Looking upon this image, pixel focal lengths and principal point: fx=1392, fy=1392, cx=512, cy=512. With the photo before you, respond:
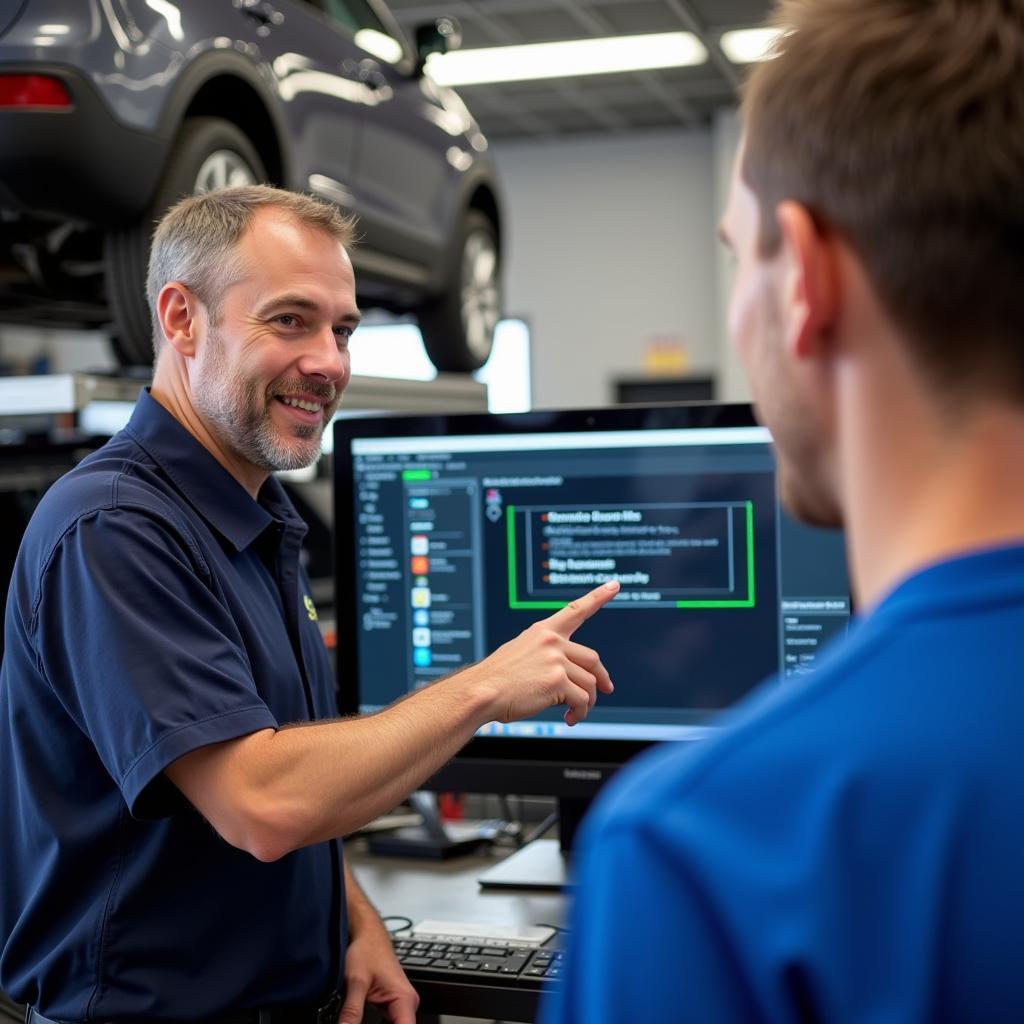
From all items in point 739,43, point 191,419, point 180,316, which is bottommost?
point 191,419

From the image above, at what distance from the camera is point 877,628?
1.73 feet

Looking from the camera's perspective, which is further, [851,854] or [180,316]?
[180,316]

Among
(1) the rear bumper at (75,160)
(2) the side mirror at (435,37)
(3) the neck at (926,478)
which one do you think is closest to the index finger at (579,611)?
(3) the neck at (926,478)

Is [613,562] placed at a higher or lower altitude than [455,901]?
higher

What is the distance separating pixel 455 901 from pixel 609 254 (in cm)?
868

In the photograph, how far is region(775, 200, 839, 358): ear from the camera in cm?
58

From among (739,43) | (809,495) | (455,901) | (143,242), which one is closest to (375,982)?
(455,901)

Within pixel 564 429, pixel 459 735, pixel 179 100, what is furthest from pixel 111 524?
pixel 179 100

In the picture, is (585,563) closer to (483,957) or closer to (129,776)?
(483,957)

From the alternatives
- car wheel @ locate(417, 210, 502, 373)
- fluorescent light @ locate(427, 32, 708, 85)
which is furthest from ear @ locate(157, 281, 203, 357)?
fluorescent light @ locate(427, 32, 708, 85)

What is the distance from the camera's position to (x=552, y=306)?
401 inches

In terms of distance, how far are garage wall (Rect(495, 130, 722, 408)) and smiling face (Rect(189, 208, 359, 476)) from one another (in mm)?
8225

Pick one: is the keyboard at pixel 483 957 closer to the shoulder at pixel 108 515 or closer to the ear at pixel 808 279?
the shoulder at pixel 108 515

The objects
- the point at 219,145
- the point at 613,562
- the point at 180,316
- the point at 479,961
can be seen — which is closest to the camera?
the point at 479,961
